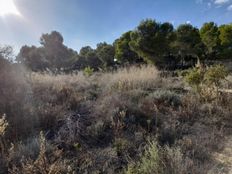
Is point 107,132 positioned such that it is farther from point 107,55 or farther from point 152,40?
point 107,55

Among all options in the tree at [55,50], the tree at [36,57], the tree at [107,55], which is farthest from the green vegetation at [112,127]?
the tree at [107,55]

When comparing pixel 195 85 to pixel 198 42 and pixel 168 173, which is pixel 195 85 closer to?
pixel 168 173

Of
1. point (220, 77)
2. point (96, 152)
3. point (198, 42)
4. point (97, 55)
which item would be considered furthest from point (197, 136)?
point (97, 55)

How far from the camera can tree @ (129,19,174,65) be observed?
20234 millimetres

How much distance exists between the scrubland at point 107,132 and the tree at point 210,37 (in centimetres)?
1877

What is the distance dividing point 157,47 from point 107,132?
56.0ft

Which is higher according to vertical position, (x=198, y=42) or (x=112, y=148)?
(x=198, y=42)

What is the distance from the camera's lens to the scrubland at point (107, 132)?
278 cm

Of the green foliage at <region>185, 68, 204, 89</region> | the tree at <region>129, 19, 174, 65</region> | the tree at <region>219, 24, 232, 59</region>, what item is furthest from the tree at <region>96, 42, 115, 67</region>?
the green foliage at <region>185, 68, 204, 89</region>

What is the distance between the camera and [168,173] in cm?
255

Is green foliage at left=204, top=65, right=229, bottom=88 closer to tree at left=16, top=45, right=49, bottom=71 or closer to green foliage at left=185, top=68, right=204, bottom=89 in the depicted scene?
green foliage at left=185, top=68, right=204, bottom=89

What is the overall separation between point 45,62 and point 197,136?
25087 millimetres

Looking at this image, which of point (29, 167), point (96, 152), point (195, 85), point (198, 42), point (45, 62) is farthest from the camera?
point (45, 62)

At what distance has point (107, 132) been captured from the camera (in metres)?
4.12
